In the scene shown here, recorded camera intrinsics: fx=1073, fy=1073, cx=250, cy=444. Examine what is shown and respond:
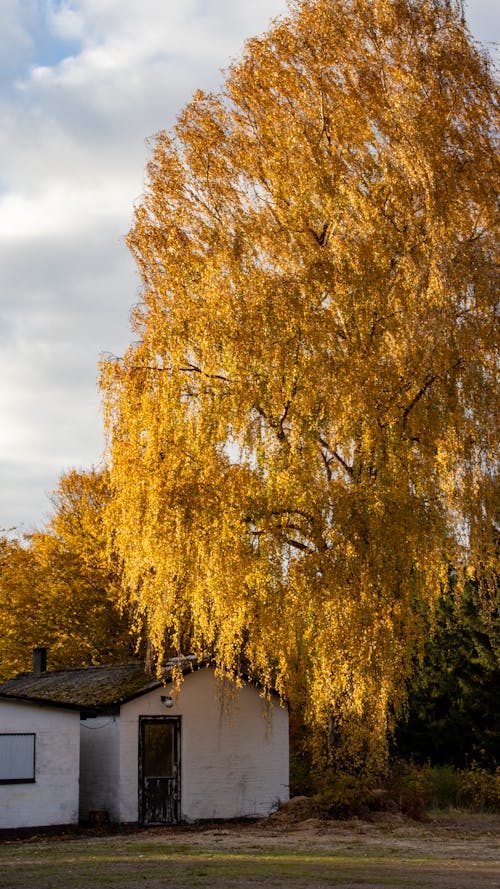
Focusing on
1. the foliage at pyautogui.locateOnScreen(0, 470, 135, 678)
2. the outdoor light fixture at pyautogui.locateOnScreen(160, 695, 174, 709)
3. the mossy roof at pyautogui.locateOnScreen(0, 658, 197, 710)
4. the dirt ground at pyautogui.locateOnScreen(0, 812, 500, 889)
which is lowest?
the dirt ground at pyautogui.locateOnScreen(0, 812, 500, 889)

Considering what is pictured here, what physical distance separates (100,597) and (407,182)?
72.8 feet

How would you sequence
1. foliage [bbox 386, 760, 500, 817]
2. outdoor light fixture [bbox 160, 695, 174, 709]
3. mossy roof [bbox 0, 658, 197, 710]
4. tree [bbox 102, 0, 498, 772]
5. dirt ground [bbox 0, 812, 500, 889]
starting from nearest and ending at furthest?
dirt ground [bbox 0, 812, 500, 889] < tree [bbox 102, 0, 498, 772] < mossy roof [bbox 0, 658, 197, 710] < outdoor light fixture [bbox 160, 695, 174, 709] < foliage [bbox 386, 760, 500, 817]

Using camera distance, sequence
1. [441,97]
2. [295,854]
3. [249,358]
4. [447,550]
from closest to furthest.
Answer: [295,854], [447,550], [249,358], [441,97]

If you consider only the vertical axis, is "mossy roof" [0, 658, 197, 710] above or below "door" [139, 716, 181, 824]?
above

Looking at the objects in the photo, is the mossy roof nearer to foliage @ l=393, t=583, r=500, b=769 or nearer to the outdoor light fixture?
the outdoor light fixture

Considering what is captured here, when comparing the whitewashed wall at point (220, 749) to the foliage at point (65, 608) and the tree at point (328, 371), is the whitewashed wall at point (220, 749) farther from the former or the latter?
the foliage at point (65, 608)

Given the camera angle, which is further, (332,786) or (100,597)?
(100,597)

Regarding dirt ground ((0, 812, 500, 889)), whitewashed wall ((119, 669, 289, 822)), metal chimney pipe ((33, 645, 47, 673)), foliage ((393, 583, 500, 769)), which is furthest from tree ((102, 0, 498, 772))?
metal chimney pipe ((33, 645, 47, 673))

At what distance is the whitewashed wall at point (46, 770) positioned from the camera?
22.0m

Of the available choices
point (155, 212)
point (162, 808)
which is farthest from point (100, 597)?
point (155, 212)

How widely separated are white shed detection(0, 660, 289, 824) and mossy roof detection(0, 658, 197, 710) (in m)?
0.04

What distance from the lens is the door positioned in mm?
23547

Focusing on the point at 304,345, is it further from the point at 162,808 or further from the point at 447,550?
the point at 162,808

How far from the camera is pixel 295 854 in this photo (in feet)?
56.1
